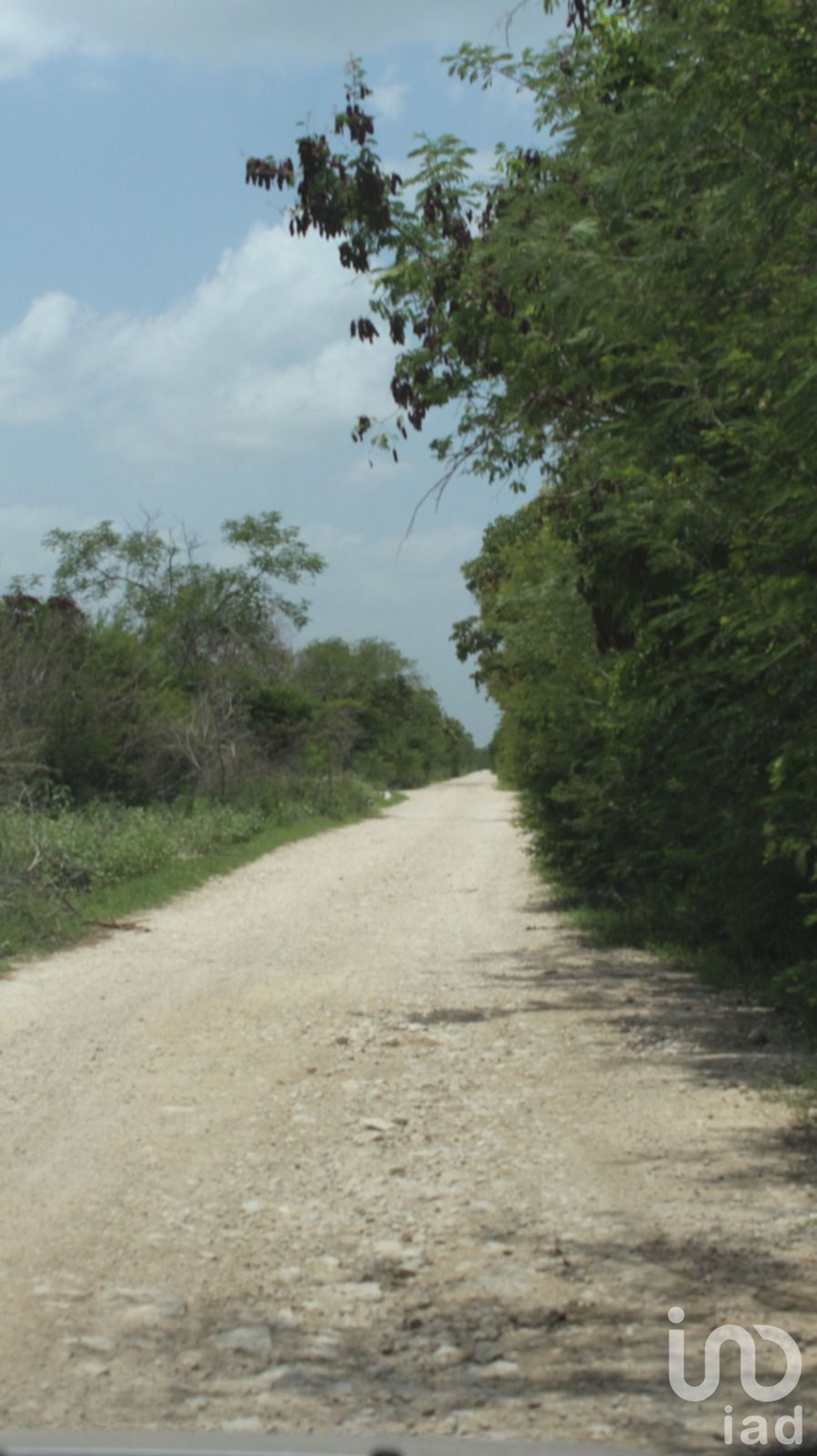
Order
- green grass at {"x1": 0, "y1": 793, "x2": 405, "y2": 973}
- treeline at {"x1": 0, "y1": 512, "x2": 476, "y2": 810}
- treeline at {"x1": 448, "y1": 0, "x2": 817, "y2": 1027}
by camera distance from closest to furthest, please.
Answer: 1. treeline at {"x1": 448, "y1": 0, "x2": 817, "y2": 1027}
2. green grass at {"x1": 0, "y1": 793, "x2": 405, "y2": 973}
3. treeline at {"x1": 0, "y1": 512, "x2": 476, "y2": 810}

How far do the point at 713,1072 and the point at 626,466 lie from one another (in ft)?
11.3

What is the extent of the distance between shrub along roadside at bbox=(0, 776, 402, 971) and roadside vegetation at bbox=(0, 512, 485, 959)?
36mm

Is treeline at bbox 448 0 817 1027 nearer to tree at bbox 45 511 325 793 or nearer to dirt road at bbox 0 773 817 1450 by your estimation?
dirt road at bbox 0 773 817 1450

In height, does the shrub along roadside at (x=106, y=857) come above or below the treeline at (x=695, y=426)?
below

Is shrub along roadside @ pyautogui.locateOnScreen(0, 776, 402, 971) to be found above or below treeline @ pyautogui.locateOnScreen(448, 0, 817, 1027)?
below

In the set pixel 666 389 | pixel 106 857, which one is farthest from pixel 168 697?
pixel 666 389

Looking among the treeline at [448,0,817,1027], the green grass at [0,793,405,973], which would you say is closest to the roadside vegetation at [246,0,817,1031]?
the treeline at [448,0,817,1027]

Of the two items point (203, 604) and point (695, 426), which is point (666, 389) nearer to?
point (695, 426)

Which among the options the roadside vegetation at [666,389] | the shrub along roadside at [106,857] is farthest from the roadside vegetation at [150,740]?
the roadside vegetation at [666,389]

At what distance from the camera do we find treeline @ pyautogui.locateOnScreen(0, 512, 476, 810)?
2720cm

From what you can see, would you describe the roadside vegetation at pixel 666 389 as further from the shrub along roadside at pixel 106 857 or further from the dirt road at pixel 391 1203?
the shrub along roadside at pixel 106 857

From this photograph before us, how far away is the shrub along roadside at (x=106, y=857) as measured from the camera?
14195mm

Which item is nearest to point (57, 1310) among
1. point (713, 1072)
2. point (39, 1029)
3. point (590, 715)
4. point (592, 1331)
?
point (592, 1331)

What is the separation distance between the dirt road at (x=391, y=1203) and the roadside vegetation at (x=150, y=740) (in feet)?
15.5
